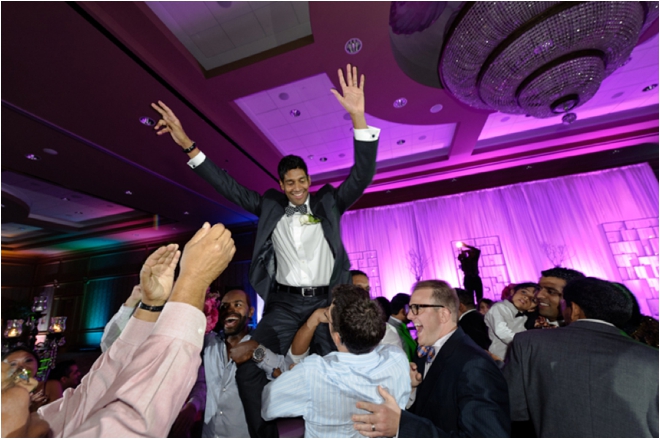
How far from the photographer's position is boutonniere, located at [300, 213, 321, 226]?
7.98ft

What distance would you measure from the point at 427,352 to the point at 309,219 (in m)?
1.28

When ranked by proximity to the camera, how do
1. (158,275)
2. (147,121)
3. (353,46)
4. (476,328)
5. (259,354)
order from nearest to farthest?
(158,275)
(259,354)
(476,328)
(353,46)
(147,121)

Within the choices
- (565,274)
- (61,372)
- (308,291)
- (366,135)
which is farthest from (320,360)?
(61,372)

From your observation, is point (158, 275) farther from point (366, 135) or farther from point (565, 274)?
point (565, 274)

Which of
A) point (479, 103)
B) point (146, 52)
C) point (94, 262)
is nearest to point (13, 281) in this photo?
point (94, 262)

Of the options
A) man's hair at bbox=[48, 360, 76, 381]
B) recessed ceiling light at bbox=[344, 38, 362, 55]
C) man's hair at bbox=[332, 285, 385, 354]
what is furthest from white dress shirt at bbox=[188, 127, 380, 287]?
man's hair at bbox=[48, 360, 76, 381]

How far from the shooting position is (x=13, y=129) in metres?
4.78

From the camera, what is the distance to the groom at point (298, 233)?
7.34 ft

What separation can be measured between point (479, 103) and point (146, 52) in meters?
3.92

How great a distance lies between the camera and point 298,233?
2.46m

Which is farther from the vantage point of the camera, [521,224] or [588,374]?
[521,224]

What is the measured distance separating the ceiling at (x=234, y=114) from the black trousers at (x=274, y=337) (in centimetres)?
296

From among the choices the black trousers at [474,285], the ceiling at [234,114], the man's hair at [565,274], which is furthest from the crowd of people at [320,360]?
the black trousers at [474,285]

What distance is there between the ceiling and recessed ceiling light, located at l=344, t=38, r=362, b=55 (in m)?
0.07
